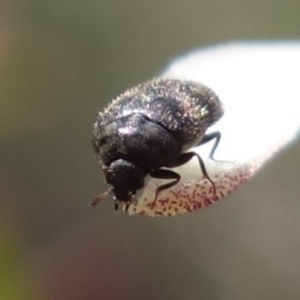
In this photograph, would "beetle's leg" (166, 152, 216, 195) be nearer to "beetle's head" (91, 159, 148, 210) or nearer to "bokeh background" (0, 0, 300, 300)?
"beetle's head" (91, 159, 148, 210)

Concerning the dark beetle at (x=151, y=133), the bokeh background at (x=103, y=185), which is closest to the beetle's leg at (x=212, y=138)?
the dark beetle at (x=151, y=133)

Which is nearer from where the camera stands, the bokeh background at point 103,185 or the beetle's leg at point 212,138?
the beetle's leg at point 212,138

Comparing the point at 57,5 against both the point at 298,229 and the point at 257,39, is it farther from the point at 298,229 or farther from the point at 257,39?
the point at 298,229

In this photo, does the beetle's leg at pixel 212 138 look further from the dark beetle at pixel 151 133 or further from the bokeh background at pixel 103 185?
the bokeh background at pixel 103 185

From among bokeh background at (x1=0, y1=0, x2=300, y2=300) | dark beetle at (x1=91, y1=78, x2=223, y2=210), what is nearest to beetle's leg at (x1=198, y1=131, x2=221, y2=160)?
dark beetle at (x1=91, y1=78, x2=223, y2=210)

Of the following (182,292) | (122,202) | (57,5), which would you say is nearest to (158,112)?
(122,202)

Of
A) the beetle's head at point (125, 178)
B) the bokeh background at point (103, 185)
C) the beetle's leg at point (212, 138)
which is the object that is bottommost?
the bokeh background at point (103, 185)

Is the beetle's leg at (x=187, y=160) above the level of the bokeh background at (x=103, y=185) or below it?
above
